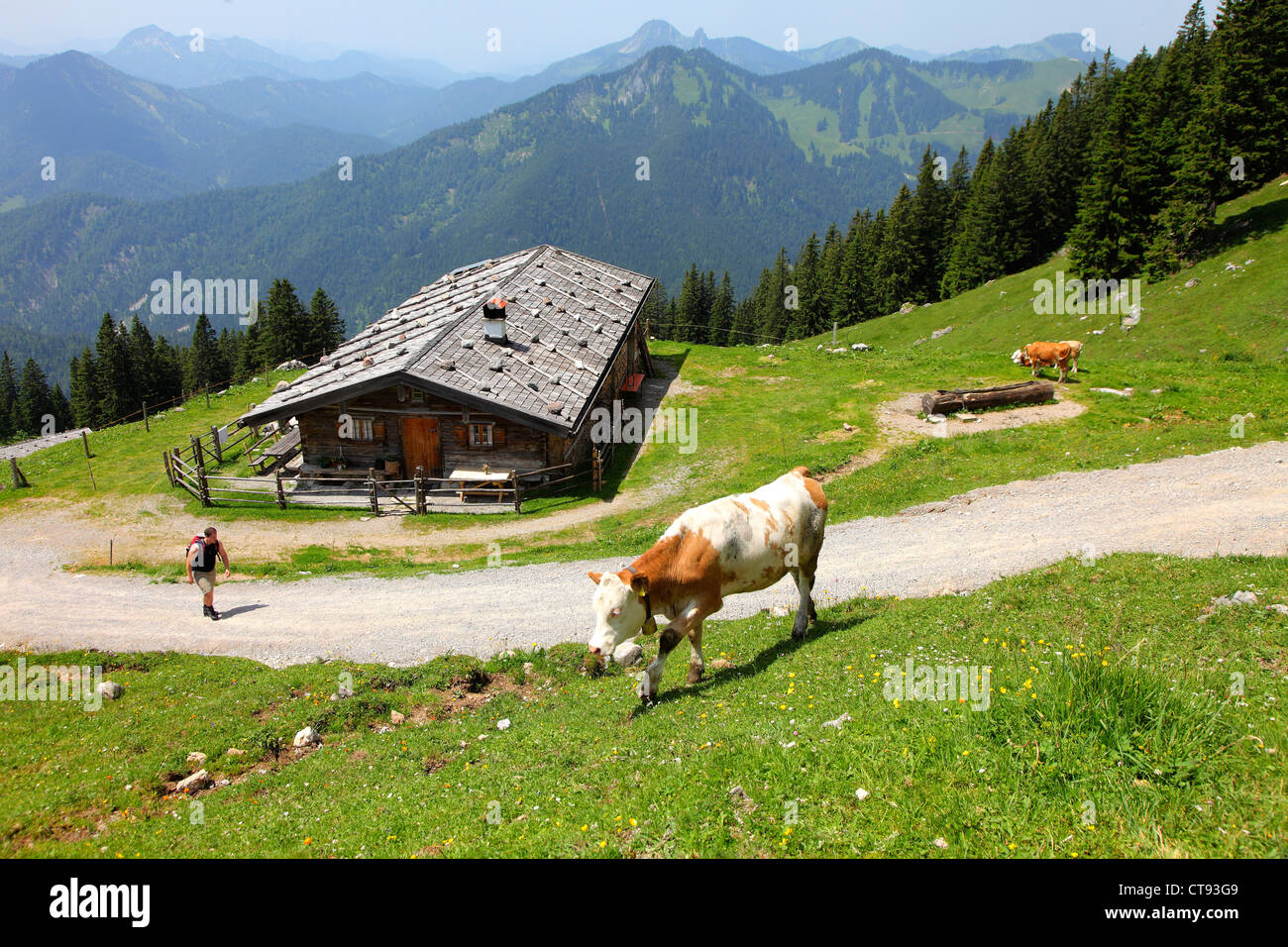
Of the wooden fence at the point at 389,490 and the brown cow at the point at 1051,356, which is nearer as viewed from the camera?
the wooden fence at the point at 389,490

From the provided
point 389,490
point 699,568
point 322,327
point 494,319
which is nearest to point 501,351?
point 494,319

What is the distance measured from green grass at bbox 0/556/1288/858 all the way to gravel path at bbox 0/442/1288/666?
4.61ft

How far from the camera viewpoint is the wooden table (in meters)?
26.4

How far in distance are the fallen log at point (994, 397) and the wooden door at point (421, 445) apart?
2096 centimetres

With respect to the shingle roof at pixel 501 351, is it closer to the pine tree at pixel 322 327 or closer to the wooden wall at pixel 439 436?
the wooden wall at pixel 439 436

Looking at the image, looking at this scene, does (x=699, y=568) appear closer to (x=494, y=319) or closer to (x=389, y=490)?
(x=389, y=490)

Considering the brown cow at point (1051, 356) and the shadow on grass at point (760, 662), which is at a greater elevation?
the brown cow at point (1051, 356)

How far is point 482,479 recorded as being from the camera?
26.4m

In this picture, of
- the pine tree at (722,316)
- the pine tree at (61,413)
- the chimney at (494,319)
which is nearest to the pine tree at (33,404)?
the pine tree at (61,413)

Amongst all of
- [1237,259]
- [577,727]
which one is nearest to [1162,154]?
[1237,259]

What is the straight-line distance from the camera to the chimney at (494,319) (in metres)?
30.4

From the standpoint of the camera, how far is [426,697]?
12.8m

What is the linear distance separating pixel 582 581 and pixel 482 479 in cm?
953
